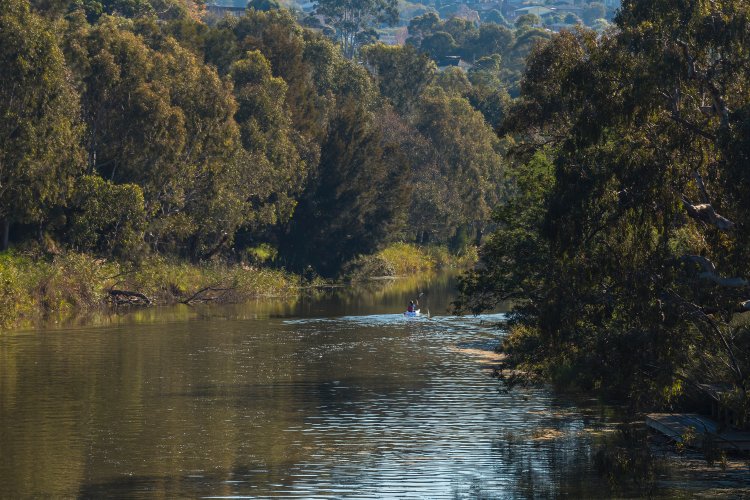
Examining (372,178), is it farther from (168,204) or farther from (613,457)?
(613,457)

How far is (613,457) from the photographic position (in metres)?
29.2

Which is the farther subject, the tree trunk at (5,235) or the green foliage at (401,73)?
the green foliage at (401,73)

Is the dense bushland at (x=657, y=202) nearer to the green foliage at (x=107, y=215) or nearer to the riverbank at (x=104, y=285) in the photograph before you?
the riverbank at (x=104, y=285)

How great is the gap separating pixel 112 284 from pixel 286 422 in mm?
44941

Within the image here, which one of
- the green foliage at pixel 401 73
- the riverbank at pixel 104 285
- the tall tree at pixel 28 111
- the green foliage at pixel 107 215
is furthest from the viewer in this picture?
the green foliage at pixel 401 73

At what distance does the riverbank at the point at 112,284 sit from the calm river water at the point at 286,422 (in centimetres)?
643

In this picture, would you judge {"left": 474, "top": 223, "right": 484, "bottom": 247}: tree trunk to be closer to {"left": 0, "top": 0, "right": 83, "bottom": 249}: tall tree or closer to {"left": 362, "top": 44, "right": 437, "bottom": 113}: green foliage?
{"left": 362, "top": 44, "right": 437, "bottom": 113}: green foliage

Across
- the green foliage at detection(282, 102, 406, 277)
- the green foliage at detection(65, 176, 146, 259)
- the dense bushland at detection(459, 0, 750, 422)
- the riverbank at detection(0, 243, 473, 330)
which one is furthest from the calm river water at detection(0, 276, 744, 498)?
the green foliage at detection(282, 102, 406, 277)

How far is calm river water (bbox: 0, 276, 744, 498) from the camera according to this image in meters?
31.5

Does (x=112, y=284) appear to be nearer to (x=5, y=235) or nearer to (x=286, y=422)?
(x=5, y=235)

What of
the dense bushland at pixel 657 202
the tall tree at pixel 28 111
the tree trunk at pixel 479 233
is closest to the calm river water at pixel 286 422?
the dense bushland at pixel 657 202

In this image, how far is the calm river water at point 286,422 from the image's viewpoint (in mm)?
31531

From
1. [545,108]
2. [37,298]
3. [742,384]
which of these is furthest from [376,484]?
[37,298]

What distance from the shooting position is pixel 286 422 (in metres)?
40.9
